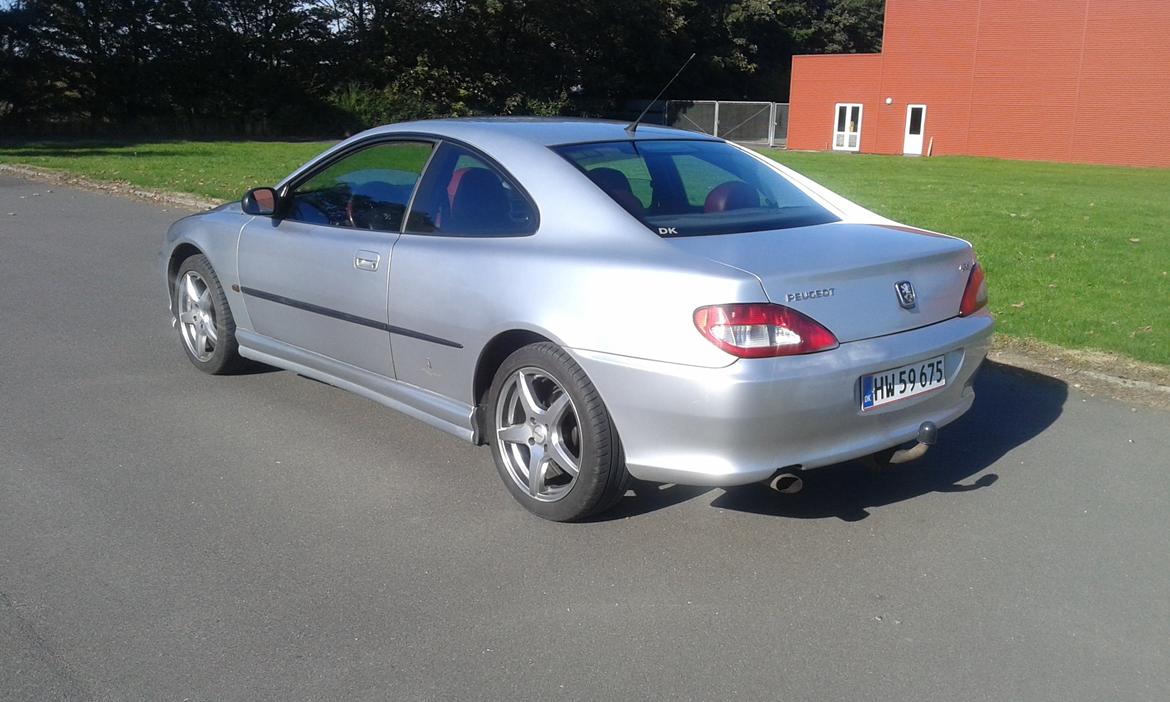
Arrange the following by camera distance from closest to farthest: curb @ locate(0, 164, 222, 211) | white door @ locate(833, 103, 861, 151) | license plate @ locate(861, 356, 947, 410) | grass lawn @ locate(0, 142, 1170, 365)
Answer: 1. license plate @ locate(861, 356, 947, 410)
2. grass lawn @ locate(0, 142, 1170, 365)
3. curb @ locate(0, 164, 222, 211)
4. white door @ locate(833, 103, 861, 151)

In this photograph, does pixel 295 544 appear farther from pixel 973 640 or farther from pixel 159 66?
pixel 159 66

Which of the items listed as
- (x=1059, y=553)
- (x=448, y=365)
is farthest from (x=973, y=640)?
(x=448, y=365)

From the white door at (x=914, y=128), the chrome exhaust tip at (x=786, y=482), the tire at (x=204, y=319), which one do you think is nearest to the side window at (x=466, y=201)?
the chrome exhaust tip at (x=786, y=482)

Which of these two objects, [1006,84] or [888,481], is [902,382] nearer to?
[888,481]

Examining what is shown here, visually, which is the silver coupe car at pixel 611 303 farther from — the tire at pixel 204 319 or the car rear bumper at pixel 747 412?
the tire at pixel 204 319

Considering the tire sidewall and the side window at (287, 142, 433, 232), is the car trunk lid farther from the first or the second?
the tire sidewall

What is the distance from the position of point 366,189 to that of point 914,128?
1766 inches

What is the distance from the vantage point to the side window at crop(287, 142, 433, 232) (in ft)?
17.3

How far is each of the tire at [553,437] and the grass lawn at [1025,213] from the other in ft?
13.7

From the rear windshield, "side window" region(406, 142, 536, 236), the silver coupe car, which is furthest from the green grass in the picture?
the rear windshield

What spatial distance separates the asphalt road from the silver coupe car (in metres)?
0.35

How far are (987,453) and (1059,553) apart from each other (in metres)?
1.15

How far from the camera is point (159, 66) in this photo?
44.3 meters

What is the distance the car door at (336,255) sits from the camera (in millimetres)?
5172
